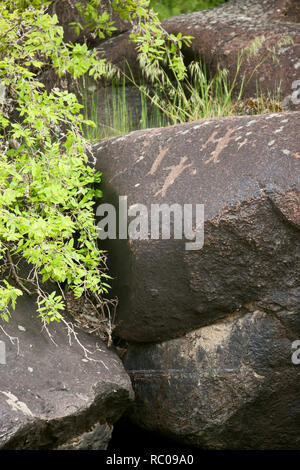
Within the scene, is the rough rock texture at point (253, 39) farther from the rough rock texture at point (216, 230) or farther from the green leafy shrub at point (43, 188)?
the rough rock texture at point (216, 230)

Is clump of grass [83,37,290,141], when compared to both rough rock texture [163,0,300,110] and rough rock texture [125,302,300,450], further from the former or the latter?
rough rock texture [125,302,300,450]

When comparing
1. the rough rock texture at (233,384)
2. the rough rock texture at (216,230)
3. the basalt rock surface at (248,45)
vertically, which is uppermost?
the basalt rock surface at (248,45)

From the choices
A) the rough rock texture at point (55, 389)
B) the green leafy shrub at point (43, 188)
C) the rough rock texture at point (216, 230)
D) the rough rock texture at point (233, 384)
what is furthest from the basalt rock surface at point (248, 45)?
the rough rock texture at point (55, 389)

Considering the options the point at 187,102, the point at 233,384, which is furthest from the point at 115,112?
the point at 233,384

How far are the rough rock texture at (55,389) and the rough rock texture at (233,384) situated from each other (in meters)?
0.30

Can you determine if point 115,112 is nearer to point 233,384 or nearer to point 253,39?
point 253,39

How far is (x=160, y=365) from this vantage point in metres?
3.53

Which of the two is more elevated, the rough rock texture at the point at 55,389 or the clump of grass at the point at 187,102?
the clump of grass at the point at 187,102

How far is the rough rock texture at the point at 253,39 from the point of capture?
476 cm

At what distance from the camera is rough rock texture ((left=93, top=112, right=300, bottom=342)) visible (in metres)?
3.17

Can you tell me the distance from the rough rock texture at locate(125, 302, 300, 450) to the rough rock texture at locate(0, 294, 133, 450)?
0.97ft

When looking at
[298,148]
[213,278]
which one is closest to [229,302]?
[213,278]

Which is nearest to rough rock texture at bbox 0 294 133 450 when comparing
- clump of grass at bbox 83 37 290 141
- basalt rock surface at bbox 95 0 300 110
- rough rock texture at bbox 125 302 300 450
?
rough rock texture at bbox 125 302 300 450

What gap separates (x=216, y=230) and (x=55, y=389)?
1164mm
